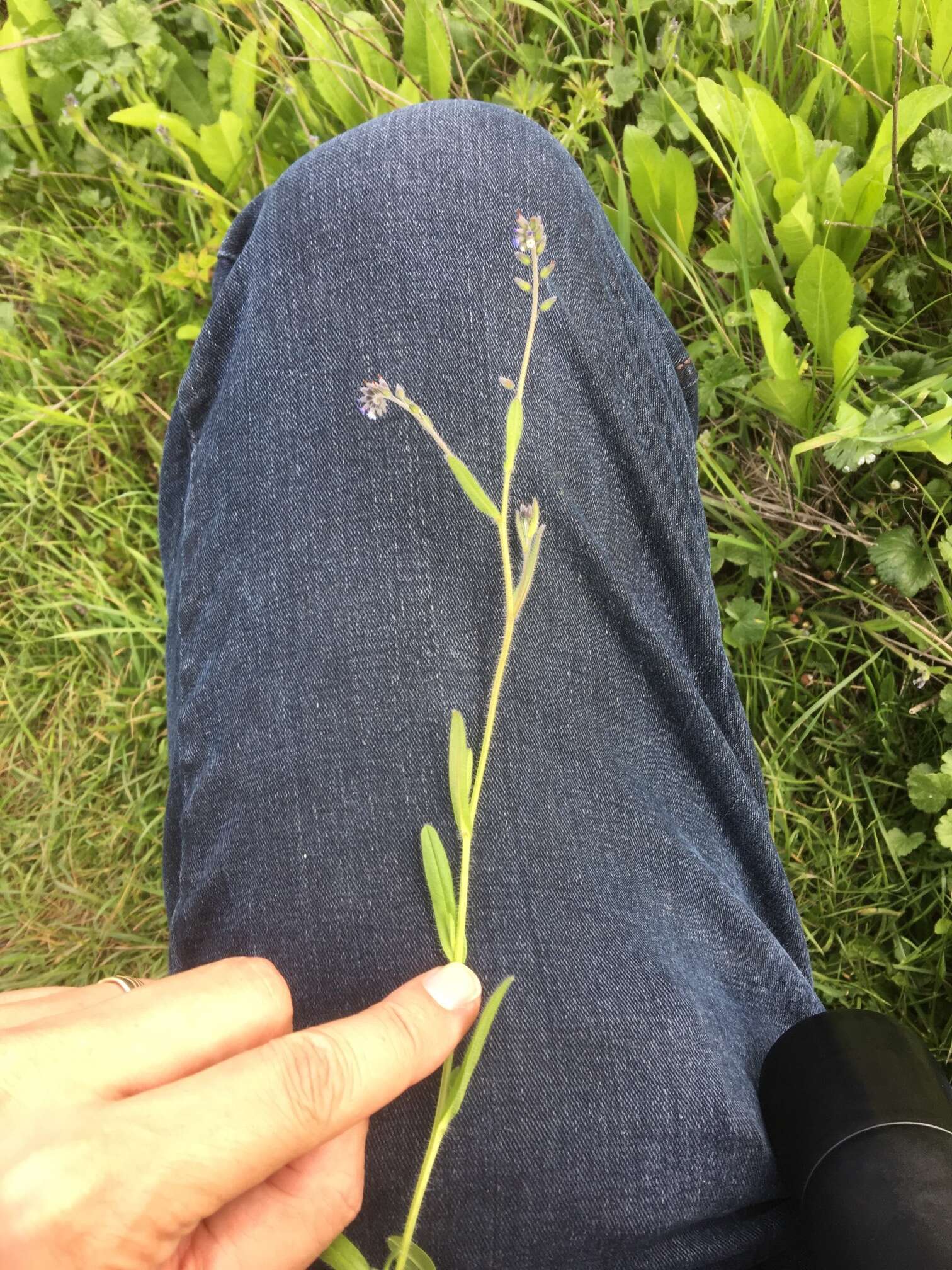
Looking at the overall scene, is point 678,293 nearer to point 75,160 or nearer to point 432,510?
point 432,510

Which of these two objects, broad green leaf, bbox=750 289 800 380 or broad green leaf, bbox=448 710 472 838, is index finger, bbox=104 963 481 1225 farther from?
broad green leaf, bbox=750 289 800 380

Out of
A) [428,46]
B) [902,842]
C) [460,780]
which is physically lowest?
[902,842]

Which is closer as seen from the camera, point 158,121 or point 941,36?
point 941,36

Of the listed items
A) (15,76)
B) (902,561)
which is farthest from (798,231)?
(15,76)

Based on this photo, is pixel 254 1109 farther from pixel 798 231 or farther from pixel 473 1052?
pixel 798 231

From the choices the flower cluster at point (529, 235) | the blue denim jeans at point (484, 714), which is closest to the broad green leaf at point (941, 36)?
the blue denim jeans at point (484, 714)

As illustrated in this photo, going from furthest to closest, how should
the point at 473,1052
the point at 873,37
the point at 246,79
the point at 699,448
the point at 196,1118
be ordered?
1. the point at 246,79
2. the point at 699,448
3. the point at 873,37
4. the point at 473,1052
5. the point at 196,1118
